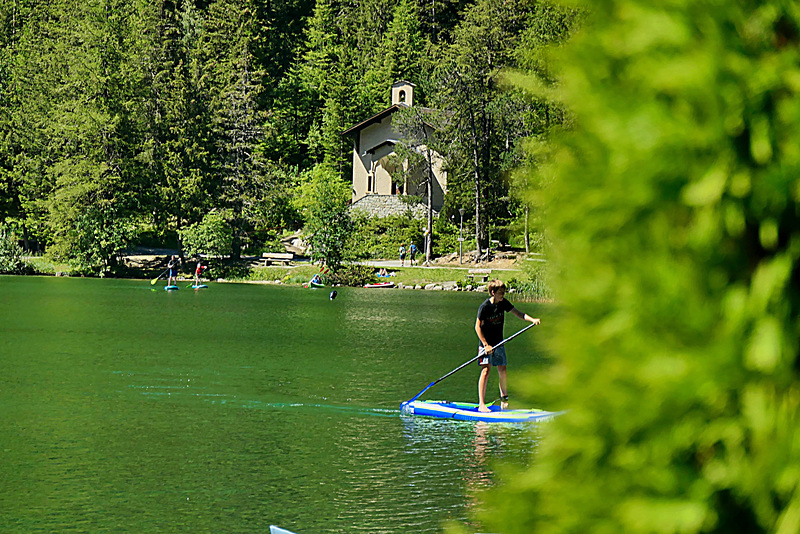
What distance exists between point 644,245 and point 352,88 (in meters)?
85.0

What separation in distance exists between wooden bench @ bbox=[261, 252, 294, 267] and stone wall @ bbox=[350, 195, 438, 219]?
655 centimetres

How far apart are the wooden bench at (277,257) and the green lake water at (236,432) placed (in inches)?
1428

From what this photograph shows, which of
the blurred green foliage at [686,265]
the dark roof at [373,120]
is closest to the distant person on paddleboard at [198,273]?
the dark roof at [373,120]

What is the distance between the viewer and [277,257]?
218 ft

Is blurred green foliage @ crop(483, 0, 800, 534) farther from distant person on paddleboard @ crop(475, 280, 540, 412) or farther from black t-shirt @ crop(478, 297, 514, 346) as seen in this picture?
black t-shirt @ crop(478, 297, 514, 346)

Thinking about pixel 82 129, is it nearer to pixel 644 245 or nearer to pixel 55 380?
pixel 55 380

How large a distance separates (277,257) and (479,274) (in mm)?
16247

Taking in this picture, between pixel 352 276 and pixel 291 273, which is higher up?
pixel 291 273

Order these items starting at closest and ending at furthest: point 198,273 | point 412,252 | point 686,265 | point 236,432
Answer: point 686,265 → point 236,432 → point 198,273 → point 412,252

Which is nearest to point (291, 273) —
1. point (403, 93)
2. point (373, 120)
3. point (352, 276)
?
point (352, 276)

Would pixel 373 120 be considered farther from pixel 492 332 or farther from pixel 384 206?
pixel 492 332

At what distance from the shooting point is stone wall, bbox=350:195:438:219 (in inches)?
2793

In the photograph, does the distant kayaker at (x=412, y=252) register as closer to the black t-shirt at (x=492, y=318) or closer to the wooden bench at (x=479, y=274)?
the wooden bench at (x=479, y=274)

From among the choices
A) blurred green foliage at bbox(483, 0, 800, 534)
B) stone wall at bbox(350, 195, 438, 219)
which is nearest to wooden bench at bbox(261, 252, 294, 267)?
stone wall at bbox(350, 195, 438, 219)
